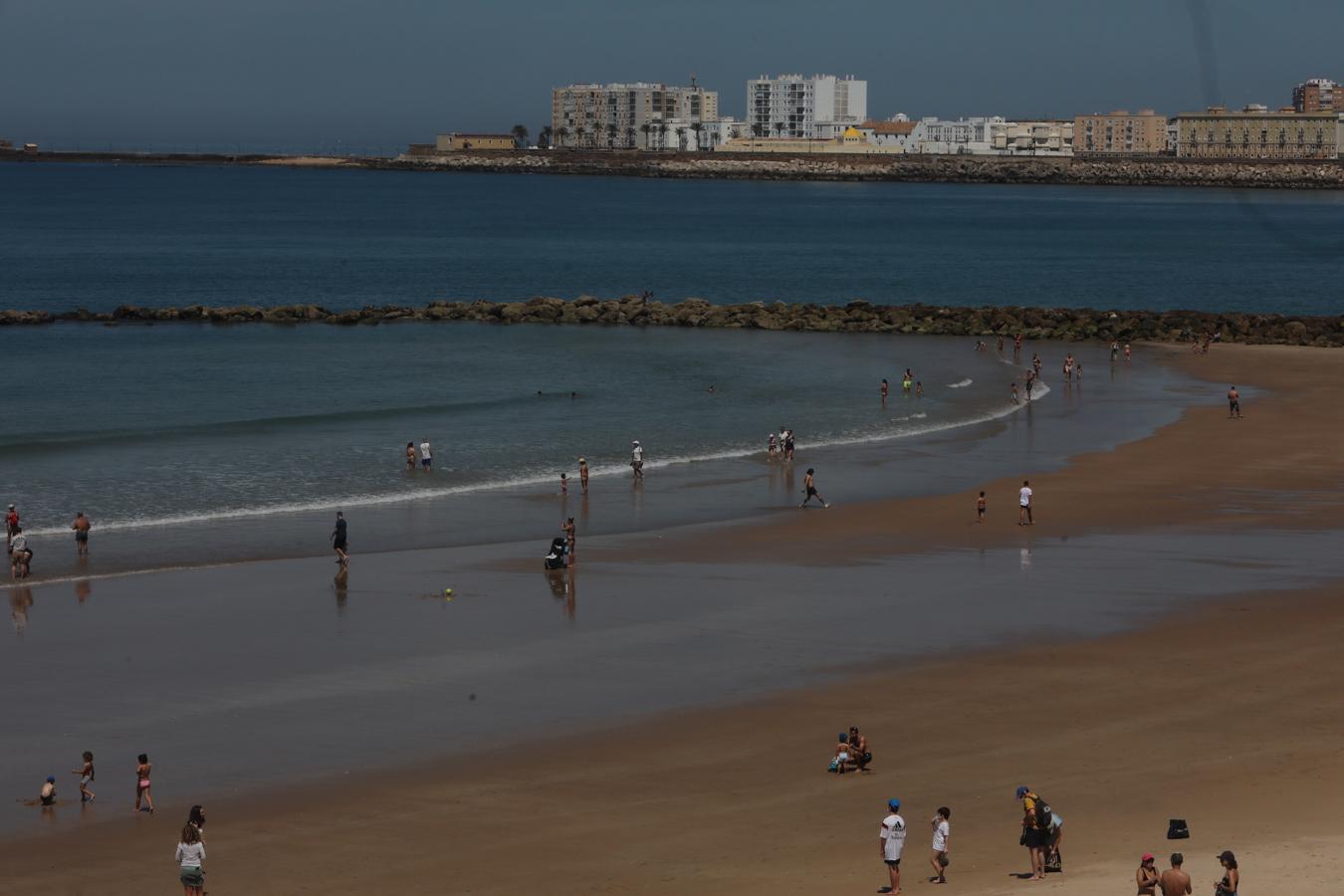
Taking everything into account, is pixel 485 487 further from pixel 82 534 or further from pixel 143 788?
pixel 143 788

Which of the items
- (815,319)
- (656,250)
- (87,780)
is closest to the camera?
(87,780)

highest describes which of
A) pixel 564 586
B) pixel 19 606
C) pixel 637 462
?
pixel 637 462

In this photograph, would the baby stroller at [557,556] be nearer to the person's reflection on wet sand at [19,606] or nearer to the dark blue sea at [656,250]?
the person's reflection on wet sand at [19,606]

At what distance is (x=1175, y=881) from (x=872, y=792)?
13.7ft

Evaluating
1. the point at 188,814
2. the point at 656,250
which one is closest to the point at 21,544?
the point at 188,814

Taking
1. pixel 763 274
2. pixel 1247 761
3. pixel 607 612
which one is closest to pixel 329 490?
pixel 607 612

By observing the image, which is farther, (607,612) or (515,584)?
(515,584)

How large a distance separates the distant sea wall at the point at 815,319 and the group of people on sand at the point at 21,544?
1532 inches

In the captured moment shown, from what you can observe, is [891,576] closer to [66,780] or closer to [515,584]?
[515,584]

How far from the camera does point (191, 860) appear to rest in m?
13.4

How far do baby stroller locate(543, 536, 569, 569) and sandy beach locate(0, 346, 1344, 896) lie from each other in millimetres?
5764

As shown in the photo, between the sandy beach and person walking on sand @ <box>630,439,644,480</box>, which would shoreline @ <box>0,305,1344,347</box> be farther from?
the sandy beach

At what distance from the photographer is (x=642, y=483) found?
109 ft

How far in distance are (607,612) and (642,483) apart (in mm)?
10524
